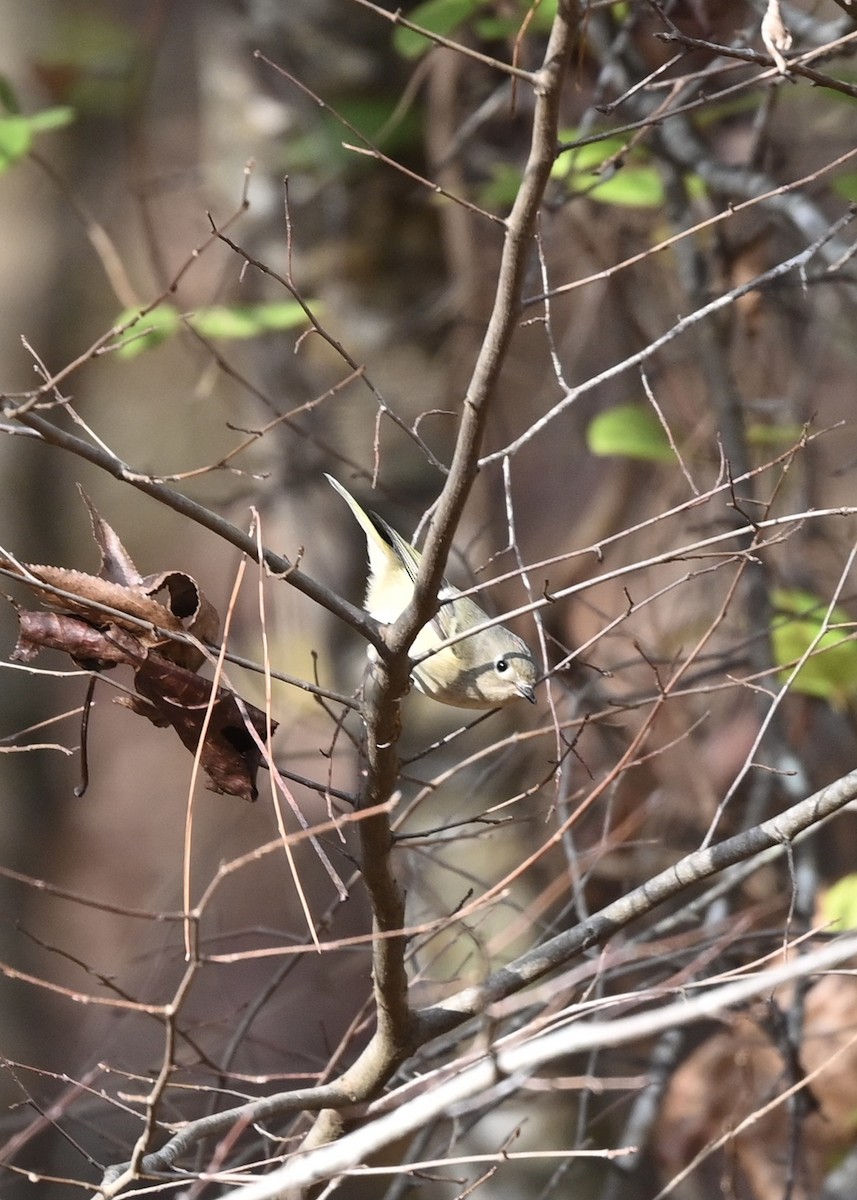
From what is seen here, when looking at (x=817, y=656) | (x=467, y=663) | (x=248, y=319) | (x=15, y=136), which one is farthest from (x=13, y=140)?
(x=817, y=656)

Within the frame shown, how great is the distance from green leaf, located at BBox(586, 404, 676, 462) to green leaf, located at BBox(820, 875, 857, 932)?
2.99 feet

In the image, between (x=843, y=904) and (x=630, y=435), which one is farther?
(x=630, y=435)

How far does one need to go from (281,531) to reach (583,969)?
315cm

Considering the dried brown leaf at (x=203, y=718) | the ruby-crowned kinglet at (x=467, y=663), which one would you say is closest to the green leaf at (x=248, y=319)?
the ruby-crowned kinglet at (x=467, y=663)

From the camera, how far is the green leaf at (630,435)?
236cm

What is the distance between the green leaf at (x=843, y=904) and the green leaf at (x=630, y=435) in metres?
0.91

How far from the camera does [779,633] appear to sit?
8.24ft

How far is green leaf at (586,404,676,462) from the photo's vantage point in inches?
93.0

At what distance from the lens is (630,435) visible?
2404 mm

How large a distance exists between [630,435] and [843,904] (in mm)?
995

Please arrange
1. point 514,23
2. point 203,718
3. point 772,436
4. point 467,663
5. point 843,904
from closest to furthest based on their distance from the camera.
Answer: point 203,718
point 843,904
point 467,663
point 514,23
point 772,436

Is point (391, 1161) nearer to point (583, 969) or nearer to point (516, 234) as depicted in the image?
point (583, 969)

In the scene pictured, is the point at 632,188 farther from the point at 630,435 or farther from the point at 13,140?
the point at 13,140

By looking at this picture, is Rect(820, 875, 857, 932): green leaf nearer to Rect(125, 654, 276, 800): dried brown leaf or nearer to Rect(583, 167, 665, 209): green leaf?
Rect(125, 654, 276, 800): dried brown leaf
